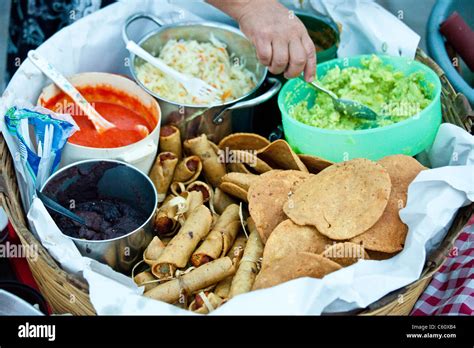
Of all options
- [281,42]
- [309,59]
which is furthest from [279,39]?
[309,59]

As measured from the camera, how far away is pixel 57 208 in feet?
5.78

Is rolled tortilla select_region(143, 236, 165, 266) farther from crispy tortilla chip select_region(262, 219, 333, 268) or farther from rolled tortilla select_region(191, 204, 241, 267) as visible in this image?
crispy tortilla chip select_region(262, 219, 333, 268)

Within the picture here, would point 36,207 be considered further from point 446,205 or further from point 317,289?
point 446,205

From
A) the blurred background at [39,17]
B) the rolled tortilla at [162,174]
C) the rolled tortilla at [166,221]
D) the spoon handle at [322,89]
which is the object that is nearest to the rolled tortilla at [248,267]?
the rolled tortilla at [166,221]

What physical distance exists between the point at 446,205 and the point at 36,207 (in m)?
1.06

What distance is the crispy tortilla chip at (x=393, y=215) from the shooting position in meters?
1.67

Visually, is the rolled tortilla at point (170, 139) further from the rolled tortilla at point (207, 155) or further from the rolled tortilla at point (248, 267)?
the rolled tortilla at point (248, 267)

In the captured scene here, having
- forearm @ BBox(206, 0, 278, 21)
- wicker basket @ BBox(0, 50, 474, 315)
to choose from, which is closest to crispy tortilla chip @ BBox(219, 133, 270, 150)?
forearm @ BBox(206, 0, 278, 21)

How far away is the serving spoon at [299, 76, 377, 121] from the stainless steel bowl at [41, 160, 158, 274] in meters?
0.62

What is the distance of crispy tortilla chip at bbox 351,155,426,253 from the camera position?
1.67m

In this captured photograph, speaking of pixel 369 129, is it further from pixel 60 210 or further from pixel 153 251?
pixel 60 210

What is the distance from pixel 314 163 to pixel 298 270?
0.47 m

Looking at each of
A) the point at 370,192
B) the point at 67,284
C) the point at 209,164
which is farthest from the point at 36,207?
the point at 370,192

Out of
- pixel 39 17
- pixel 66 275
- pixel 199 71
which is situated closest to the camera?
pixel 66 275
